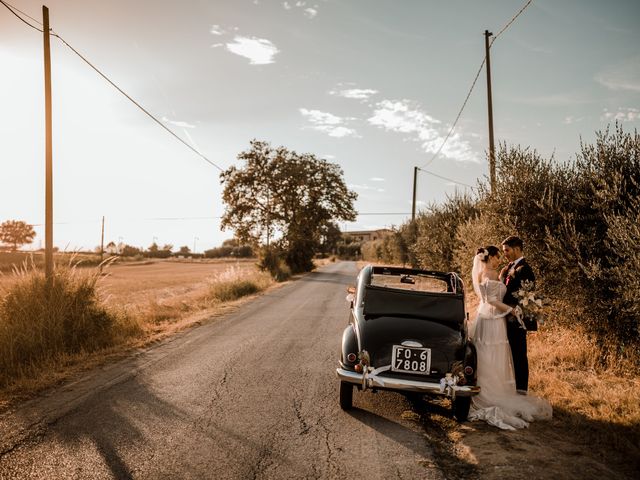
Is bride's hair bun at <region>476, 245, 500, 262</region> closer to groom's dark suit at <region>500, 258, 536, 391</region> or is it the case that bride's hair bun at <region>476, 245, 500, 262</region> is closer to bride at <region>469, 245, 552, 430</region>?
bride at <region>469, 245, 552, 430</region>

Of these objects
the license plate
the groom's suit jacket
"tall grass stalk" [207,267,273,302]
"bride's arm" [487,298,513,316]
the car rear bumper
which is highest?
the groom's suit jacket

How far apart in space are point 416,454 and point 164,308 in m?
12.2

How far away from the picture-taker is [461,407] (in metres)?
5.05

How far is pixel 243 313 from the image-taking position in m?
14.5

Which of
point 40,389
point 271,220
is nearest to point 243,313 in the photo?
point 40,389

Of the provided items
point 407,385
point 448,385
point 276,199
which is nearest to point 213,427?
point 407,385

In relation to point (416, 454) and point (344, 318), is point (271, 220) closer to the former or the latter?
point (344, 318)

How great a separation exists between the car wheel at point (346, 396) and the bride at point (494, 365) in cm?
144

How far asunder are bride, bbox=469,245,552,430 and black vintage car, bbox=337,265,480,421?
34 cm

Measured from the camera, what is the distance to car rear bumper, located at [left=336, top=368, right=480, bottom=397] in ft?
16.0

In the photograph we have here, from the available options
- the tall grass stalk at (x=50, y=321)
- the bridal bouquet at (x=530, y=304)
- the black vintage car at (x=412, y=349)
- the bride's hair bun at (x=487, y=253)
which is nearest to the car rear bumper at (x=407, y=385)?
the black vintage car at (x=412, y=349)

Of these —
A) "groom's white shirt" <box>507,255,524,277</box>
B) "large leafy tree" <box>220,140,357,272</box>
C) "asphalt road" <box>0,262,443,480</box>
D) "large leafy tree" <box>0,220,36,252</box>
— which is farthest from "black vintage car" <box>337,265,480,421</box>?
"large leafy tree" <box>0,220,36,252</box>

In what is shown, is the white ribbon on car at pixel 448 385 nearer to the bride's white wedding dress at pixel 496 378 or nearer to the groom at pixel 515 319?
the bride's white wedding dress at pixel 496 378

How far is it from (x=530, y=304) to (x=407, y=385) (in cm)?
201
